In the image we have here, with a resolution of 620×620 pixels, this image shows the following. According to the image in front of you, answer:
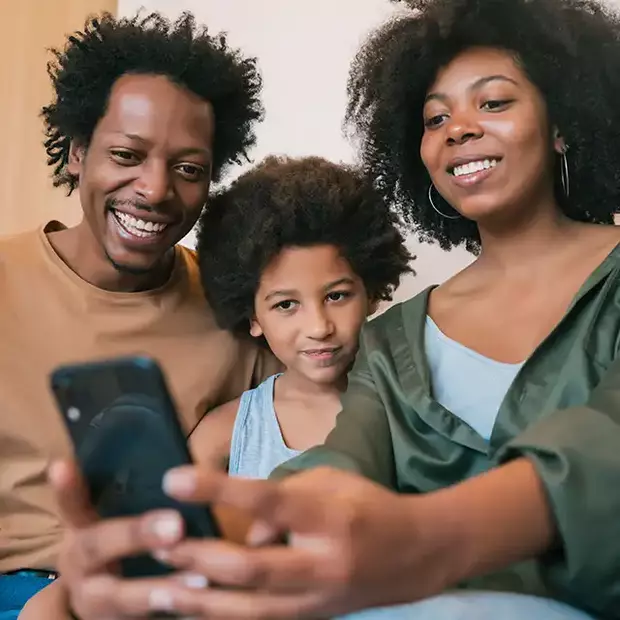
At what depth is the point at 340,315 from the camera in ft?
3.38

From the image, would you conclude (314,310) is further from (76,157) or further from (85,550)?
(85,550)

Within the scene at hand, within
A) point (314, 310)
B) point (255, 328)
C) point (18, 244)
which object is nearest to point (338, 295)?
point (314, 310)

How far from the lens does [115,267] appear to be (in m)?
1.11

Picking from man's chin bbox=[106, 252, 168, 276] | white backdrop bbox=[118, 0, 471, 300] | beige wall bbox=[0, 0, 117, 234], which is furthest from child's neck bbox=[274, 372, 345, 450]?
beige wall bbox=[0, 0, 117, 234]

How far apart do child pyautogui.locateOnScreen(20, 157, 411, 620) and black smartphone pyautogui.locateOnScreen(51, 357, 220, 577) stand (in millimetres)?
539

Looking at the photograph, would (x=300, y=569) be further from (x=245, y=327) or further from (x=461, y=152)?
(x=245, y=327)

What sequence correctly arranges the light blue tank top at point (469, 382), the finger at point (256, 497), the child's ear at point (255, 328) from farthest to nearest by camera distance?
the child's ear at point (255, 328) < the light blue tank top at point (469, 382) < the finger at point (256, 497)

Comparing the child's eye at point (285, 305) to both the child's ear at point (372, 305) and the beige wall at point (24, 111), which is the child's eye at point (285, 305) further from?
the beige wall at point (24, 111)

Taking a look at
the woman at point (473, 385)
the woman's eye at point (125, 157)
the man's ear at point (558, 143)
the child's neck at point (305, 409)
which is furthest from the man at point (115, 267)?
the man's ear at point (558, 143)

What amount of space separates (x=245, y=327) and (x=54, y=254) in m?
0.30

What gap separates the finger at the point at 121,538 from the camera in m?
0.44

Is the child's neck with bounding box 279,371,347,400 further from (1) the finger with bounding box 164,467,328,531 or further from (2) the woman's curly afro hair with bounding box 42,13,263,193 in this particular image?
(1) the finger with bounding box 164,467,328,531

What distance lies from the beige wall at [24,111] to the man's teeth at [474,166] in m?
1.01

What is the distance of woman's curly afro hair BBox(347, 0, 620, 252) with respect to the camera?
0.88 meters
